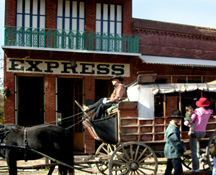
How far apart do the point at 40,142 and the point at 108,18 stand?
8.55 meters

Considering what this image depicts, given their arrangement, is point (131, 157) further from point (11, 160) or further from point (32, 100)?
point (32, 100)

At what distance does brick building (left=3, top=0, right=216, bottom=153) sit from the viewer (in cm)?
1263

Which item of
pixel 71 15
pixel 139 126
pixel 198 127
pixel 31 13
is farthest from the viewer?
pixel 71 15

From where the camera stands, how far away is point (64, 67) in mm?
13164

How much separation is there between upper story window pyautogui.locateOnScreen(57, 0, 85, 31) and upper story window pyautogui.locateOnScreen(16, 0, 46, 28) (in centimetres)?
72

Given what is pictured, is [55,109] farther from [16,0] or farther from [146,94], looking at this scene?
[146,94]

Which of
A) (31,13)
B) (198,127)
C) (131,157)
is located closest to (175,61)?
(198,127)

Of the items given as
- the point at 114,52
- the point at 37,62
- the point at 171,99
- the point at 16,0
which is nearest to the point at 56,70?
the point at 37,62

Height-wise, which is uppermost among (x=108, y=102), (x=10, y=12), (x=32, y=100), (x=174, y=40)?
(x=10, y=12)

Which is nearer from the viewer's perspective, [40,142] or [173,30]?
[40,142]

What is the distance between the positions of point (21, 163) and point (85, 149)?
3.13 m

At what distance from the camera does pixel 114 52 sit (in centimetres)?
1305

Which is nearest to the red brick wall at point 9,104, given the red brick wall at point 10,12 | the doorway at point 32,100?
the red brick wall at point 10,12

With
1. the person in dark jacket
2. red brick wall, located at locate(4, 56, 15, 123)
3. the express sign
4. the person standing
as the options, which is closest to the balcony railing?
the express sign
